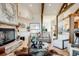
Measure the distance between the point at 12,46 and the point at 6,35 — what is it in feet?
0.77

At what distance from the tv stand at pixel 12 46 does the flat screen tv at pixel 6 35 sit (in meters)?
0.06

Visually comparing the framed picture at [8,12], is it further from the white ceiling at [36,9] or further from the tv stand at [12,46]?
the tv stand at [12,46]

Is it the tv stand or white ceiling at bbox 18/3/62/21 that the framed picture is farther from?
the tv stand

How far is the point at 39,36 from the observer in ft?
7.61

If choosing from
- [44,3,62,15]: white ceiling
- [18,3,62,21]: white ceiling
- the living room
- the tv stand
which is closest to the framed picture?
the living room

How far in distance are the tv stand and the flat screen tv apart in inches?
2.6

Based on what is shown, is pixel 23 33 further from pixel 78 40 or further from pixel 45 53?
pixel 78 40

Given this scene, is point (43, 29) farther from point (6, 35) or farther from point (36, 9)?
point (6, 35)

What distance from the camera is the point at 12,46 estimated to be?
2.21m

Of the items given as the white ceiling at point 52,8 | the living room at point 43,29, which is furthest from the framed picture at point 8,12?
the white ceiling at point 52,8

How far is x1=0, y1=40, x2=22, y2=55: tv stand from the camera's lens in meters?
2.14

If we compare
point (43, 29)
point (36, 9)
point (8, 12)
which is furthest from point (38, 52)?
point (8, 12)

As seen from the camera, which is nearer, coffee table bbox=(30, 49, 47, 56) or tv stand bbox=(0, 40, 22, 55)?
tv stand bbox=(0, 40, 22, 55)

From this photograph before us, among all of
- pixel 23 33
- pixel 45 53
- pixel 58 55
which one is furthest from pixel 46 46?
pixel 23 33
